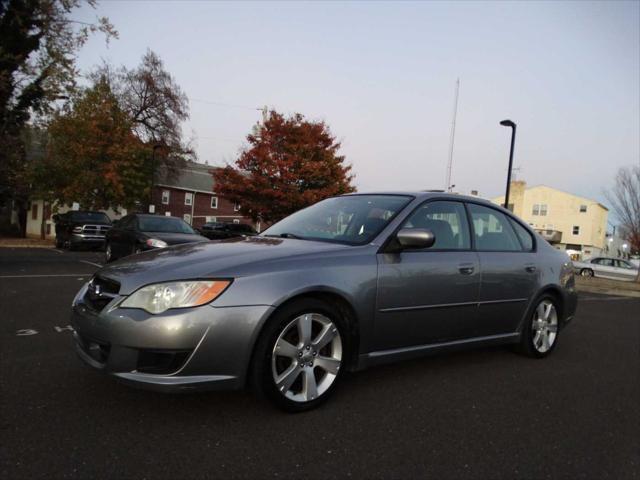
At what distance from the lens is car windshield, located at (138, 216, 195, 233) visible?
37.1ft

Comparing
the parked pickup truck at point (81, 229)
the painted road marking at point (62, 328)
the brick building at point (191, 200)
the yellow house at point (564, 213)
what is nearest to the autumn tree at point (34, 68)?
the parked pickup truck at point (81, 229)

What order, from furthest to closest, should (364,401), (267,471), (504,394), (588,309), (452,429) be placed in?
1. (588,309)
2. (504,394)
3. (364,401)
4. (452,429)
5. (267,471)

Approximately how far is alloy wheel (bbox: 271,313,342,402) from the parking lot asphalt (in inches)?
7.4

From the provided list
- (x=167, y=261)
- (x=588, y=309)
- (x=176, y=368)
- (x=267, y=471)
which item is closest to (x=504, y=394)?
(x=267, y=471)

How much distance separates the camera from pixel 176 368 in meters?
2.66

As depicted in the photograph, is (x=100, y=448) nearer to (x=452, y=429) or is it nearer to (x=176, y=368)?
(x=176, y=368)

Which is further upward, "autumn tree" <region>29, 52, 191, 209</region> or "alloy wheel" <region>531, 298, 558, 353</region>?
"autumn tree" <region>29, 52, 191, 209</region>

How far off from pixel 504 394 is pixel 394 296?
1208 millimetres

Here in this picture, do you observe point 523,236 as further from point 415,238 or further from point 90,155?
point 90,155

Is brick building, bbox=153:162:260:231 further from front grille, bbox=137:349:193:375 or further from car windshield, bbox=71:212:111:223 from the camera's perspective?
front grille, bbox=137:349:193:375

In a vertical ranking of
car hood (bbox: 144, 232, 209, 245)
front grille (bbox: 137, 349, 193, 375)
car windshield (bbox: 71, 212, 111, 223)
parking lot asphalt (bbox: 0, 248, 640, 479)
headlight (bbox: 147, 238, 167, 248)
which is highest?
car windshield (bbox: 71, 212, 111, 223)

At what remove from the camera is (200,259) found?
10.0 ft

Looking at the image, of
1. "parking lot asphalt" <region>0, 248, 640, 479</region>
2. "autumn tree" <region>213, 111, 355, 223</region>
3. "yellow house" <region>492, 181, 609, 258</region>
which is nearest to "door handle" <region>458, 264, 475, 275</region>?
"parking lot asphalt" <region>0, 248, 640, 479</region>

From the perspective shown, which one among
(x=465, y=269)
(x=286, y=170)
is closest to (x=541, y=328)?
(x=465, y=269)
